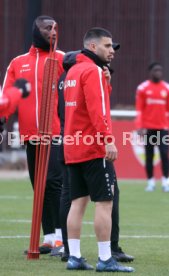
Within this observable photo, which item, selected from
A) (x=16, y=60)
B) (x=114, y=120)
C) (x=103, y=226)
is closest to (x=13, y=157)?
(x=114, y=120)

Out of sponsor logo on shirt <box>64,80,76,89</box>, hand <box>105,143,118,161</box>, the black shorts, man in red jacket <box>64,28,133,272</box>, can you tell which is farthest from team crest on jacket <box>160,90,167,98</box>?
hand <box>105,143,118,161</box>

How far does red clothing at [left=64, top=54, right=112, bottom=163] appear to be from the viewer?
8489mm

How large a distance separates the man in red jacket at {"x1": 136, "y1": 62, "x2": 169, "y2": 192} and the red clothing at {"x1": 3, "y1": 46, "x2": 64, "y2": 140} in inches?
319

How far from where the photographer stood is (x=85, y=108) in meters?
8.73

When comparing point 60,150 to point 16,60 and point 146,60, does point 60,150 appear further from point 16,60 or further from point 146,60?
point 146,60

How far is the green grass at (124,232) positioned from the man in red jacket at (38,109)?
0.49 metres

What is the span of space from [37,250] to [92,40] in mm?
2099

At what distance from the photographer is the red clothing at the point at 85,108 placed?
8.49m

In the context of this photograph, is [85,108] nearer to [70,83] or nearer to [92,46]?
[70,83]

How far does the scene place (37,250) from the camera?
946 centimetres

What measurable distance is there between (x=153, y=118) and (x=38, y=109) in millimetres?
8509

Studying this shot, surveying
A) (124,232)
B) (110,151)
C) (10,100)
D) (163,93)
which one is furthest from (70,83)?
(163,93)

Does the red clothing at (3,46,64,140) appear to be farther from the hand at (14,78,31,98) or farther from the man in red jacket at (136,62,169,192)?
the man in red jacket at (136,62,169,192)

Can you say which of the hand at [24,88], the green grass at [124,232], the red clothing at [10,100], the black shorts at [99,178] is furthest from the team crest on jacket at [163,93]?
the red clothing at [10,100]
